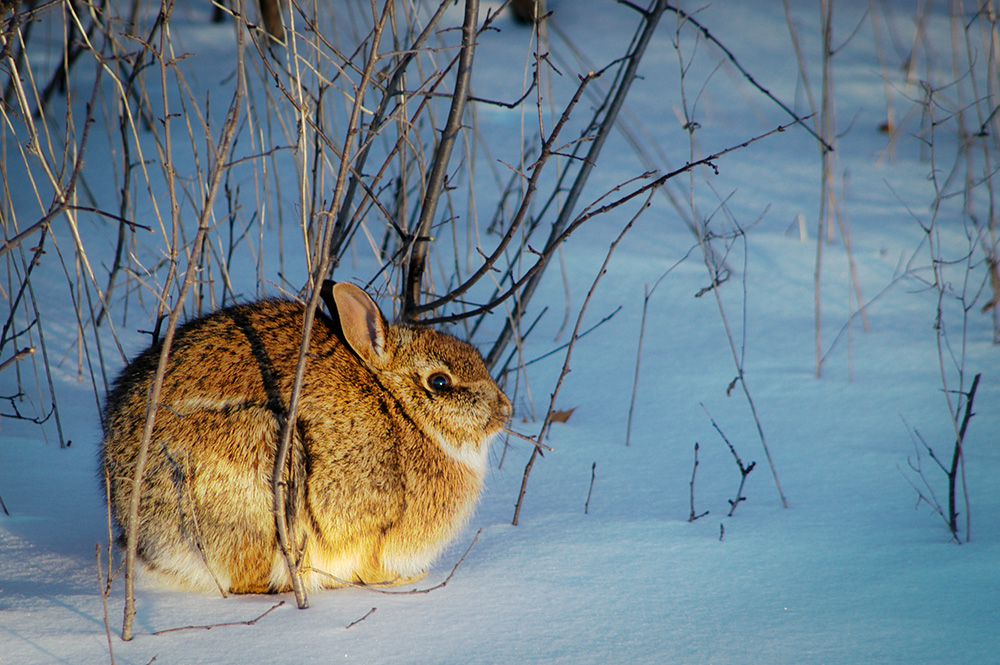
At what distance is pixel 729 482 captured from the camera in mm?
3176

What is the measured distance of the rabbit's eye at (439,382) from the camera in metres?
2.62

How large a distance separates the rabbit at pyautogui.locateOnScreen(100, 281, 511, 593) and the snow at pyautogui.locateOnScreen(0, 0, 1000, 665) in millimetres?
127

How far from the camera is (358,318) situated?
2469 mm

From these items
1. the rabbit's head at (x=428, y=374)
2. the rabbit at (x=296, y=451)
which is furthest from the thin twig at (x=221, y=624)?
the rabbit's head at (x=428, y=374)

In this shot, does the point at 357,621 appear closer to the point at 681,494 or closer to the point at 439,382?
the point at 439,382

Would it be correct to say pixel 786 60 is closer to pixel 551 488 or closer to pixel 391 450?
pixel 551 488

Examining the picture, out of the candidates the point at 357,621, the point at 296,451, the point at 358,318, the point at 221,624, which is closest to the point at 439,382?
the point at 358,318

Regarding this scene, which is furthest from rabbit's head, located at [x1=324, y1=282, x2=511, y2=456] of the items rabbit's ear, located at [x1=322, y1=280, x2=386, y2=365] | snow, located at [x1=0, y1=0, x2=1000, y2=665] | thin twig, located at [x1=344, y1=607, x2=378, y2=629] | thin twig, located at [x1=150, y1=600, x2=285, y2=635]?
thin twig, located at [x1=150, y1=600, x2=285, y2=635]

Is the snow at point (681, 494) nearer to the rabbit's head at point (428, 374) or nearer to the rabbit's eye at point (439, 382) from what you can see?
the rabbit's head at point (428, 374)

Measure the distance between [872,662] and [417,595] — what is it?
122cm

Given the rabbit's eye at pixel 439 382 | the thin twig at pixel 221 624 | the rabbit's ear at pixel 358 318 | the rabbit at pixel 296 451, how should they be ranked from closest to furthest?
the thin twig at pixel 221 624 → the rabbit at pixel 296 451 → the rabbit's ear at pixel 358 318 → the rabbit's eye at pixel 439 382

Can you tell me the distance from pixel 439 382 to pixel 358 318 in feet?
1.15

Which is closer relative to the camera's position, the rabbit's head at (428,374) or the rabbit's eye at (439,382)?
the rabbit's head at (428,374)

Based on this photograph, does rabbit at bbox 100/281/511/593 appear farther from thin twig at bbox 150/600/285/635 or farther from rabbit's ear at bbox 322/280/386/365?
thin twig at bbox 150/600/285/635
